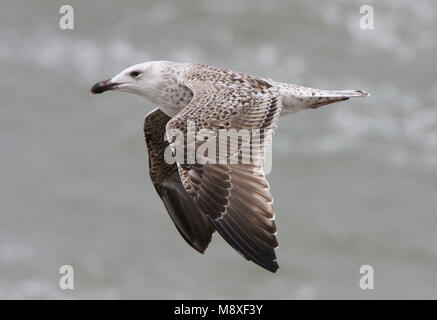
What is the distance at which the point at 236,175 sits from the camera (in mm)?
7199

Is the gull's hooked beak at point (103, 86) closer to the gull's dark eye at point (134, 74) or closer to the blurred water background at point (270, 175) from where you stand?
the gull's dark eye at point (134, 74)

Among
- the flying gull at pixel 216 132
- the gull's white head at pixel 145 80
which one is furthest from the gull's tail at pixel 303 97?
the gull's white head at pixel 145 80

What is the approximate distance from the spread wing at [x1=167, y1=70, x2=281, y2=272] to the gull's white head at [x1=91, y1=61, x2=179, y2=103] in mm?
444

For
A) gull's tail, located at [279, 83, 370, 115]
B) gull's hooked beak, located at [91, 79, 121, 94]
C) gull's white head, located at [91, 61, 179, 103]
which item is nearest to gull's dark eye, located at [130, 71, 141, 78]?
gull's white head, located at [91, 61, 179, 103]

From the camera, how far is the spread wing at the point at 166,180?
8609 millimetres

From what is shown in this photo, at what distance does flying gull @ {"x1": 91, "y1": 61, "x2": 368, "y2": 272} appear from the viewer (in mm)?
6977

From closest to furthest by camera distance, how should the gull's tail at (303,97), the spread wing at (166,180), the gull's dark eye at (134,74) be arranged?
the gull's tail at (303,97), the gull's dark eye at (134,74), the spread wing at (166,180)

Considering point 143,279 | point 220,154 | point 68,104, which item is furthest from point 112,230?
point 220,154

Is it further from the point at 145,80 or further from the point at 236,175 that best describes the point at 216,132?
the point at 145,80

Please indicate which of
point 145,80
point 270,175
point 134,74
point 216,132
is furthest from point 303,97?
point 270,175

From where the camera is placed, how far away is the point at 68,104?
24.9 meters

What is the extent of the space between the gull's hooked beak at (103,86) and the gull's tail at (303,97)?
4.82ft

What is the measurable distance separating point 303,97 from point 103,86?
175 centimetres

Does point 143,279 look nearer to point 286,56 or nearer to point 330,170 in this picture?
point 330,170
